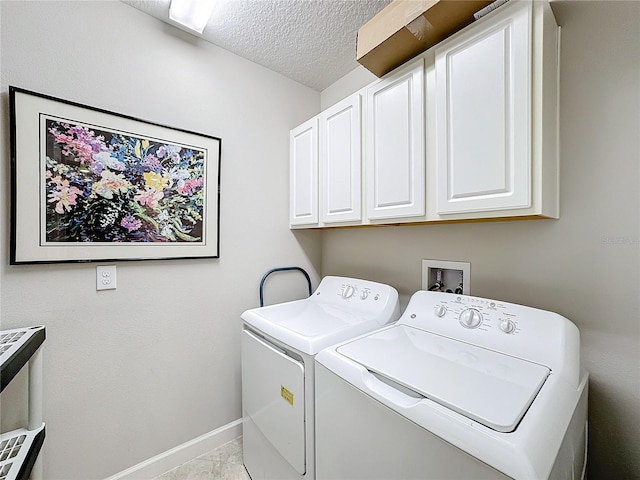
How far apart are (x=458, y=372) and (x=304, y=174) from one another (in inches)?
59.3

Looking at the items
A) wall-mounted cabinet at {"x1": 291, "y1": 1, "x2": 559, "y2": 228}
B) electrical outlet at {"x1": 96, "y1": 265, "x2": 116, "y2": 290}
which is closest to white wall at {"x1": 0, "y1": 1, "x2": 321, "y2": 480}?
electrical outlet at {"x1": 96, "y1": 265, "x2": 116, "y2": 290}

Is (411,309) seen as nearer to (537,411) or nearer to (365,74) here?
(537,411)

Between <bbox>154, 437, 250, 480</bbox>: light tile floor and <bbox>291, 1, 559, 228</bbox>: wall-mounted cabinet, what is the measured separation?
5.34 ft

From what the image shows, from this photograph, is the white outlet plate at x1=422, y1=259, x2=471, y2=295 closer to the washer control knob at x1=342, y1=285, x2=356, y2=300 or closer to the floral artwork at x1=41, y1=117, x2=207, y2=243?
the washer control knob at x1=342, y1=285, x2=356, y2=300

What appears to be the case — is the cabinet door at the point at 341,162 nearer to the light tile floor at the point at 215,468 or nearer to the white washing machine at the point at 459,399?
the white washing machine at the point at 459,399

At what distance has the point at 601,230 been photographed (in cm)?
106

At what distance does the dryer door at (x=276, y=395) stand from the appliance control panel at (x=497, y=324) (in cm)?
61

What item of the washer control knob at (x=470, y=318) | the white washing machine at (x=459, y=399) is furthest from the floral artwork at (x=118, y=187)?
the washer control knob at (x=470, y=318)

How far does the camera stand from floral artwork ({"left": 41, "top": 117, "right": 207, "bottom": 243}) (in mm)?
1288

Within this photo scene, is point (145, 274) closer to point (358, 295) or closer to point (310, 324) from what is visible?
point (310, 324)

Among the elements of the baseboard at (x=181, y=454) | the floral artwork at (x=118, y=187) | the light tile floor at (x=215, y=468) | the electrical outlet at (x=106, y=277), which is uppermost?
the floral artwork at (x=118, y=187)

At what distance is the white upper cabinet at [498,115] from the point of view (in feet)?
3.12

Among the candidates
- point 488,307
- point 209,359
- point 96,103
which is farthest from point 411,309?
point 96,103

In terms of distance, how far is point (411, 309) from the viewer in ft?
4.63
